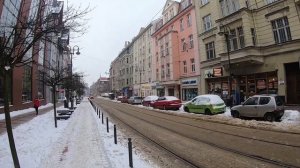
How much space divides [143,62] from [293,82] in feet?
158

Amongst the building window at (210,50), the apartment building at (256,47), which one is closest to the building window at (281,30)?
the apartment building at (256,47)

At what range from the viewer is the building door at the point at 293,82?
76.9 feet

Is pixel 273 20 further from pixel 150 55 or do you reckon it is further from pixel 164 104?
pixel 150 55

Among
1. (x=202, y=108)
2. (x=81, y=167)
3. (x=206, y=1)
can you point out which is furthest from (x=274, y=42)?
(x=81, y=167)

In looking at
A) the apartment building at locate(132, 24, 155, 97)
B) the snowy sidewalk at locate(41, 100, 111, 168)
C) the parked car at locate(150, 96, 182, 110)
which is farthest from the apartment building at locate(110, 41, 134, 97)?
the snowy sidewalk at locate(41, 100, 111, 168)

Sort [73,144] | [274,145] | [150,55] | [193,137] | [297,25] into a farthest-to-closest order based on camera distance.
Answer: [150,55] < [297,25] < [193,137] < [73,144] < [274,145]

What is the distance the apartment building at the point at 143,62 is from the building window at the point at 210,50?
28.7 m

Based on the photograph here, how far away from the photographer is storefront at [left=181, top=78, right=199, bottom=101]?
3913 cm

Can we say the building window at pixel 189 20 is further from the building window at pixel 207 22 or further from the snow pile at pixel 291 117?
the snow pile at pixel 291 117

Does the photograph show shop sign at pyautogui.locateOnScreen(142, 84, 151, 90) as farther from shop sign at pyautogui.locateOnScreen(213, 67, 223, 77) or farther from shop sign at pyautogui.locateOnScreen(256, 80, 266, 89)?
shop sign at pyautogui.locateOnScreen(256, 80, 266, 89)

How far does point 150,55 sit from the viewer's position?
63125mm

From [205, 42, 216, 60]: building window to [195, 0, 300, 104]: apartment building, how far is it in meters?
0.11

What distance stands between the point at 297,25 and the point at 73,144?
1907 cm

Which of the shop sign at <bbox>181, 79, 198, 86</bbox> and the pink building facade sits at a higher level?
the pink building facade
